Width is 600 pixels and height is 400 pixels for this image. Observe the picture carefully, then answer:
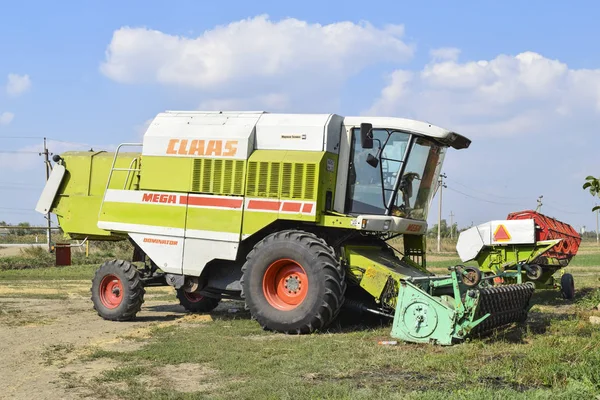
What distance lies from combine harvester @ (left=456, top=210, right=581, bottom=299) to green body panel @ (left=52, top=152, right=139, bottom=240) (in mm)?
8344

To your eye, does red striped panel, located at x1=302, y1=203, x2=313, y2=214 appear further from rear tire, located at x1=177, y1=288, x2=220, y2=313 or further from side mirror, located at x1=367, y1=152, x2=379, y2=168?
rear tire, located at x1=177, y1=288, x2=220, y2=313

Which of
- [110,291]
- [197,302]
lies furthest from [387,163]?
[110,291]

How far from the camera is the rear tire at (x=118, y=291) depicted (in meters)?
13.3

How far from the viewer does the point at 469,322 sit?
950cm

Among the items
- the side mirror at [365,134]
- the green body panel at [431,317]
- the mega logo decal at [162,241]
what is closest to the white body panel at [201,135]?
the mega logo decal at [162,241]

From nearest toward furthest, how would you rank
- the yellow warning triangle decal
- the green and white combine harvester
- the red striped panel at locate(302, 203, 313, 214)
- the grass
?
the green and white combine harvester, the red striped panel at locate(302, 203, 313, 214), the yellow warning triangle decal, the grass

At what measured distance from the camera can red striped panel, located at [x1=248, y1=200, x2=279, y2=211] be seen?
1233 cm

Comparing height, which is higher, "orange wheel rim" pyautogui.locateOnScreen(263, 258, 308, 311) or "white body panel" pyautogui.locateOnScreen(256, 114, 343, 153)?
"white body panel" pyautogui.locateOnScreen(256, 114, 343, 153)

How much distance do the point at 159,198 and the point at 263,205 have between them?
2193 mm

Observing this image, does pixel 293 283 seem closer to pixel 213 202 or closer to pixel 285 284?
pixel 285 284

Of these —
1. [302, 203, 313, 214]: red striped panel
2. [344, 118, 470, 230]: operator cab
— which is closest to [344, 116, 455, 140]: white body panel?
[344, 118, 470, 230]: operator cab

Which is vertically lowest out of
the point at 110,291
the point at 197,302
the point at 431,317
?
the point at 197,302

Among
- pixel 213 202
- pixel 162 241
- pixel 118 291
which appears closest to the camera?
pixel 213 202

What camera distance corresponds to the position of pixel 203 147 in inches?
515
